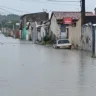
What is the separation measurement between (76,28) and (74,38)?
1.92 metres

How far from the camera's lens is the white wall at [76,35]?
198 feet

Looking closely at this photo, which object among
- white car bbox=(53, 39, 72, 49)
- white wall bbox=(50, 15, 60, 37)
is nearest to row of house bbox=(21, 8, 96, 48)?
white wall bbox=(50, 15, 60, 37)

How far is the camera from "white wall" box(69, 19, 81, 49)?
60281mm

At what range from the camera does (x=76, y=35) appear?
204ft

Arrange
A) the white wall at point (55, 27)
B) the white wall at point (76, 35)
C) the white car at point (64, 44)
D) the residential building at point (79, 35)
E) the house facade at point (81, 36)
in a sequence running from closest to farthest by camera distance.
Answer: the house facade at point (81, 36)
the residential building at point (79, 35)
the white wall at point (76, 35)
the white car at point (64, 44)
the white wall at point (55, 27)

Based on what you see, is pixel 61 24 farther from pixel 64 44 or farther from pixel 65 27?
pixel 64 44

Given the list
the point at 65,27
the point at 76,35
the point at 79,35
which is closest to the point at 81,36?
the point at 79,35

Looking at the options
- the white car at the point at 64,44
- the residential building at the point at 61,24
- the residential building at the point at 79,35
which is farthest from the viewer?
the residential building at the point at 61,24

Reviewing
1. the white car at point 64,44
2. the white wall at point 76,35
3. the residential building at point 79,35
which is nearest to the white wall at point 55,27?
the residential building at point 79,35

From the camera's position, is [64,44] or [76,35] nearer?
[64,44]

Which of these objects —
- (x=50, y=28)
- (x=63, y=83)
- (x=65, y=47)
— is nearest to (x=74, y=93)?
(x=63, y=83)

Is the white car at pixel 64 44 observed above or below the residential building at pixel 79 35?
below

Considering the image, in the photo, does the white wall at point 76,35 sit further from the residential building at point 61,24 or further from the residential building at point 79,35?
the residential building at point 61,24

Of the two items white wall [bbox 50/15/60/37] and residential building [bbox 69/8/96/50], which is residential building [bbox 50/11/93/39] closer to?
white wall [bbox 50/15/60/37]
